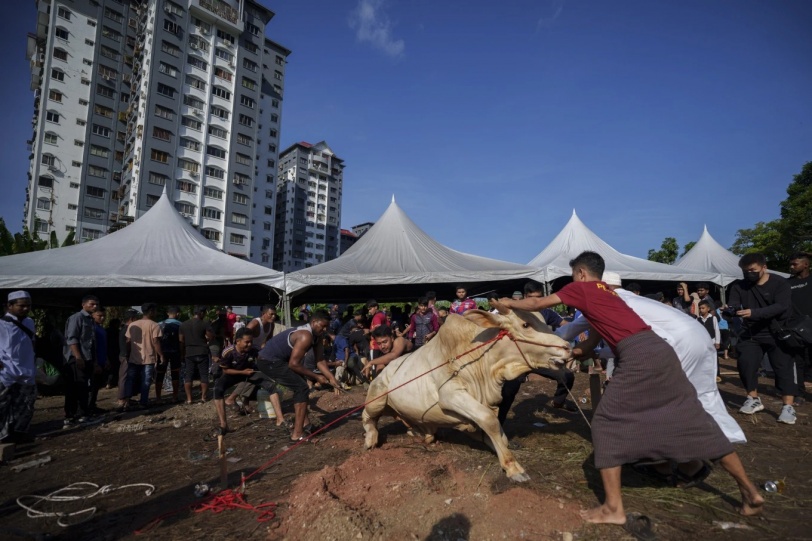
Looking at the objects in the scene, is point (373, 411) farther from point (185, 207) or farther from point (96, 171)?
point (96, 171)

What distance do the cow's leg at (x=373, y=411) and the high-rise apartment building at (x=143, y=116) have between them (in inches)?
1655

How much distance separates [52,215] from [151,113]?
13.9 m

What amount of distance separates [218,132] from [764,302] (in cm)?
5106

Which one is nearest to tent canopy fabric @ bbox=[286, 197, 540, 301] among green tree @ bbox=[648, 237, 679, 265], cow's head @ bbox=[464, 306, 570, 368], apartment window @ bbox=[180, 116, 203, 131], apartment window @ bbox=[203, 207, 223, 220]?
cow's head @ bbox=[464, 306, 570, 368]

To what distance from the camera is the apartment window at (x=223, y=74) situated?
47.3 meters

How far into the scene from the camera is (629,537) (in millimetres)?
2557

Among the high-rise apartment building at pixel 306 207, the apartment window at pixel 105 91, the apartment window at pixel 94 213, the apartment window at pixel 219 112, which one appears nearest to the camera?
the apartment window at pixel 94 213

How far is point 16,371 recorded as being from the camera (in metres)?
5.46

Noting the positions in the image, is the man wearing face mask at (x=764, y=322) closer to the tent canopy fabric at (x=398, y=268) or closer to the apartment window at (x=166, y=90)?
the tent canopy fabric at (x=398, y=268)

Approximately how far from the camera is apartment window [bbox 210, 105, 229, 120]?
153 ft

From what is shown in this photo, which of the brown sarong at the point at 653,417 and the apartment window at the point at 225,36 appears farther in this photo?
the apartment window at the point at 225,36

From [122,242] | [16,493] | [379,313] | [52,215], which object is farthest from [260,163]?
[16,493]

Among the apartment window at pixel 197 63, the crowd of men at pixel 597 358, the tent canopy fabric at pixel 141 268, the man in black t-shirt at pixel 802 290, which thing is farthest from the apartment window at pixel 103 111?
the man in black t-shirt at pixel 802 290

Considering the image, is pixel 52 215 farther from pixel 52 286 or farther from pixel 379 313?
pixel 379 313
